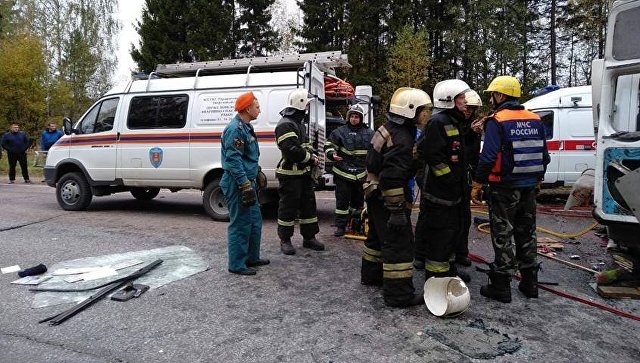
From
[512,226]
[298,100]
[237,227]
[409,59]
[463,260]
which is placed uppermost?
[409,59]

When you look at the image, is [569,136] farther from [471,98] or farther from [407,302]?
[407,302]

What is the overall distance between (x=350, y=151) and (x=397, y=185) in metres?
2.72

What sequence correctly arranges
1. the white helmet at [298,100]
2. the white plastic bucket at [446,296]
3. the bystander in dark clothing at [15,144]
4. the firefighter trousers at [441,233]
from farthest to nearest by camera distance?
the bystander in dark clothing at [15,144], the white helmet at [298,100], the firefighter trousers at [441,233], the white plastic bucket at [446,296]

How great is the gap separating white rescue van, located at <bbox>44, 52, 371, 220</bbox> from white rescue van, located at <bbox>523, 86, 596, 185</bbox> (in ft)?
15.2

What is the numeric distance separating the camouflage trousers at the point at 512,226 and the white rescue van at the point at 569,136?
251 inches

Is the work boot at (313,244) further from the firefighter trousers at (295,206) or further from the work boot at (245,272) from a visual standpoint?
the work boot at (245,272)

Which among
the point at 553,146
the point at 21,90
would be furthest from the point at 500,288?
the point at 21,90

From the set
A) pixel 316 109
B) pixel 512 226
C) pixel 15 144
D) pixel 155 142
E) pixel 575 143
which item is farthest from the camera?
pixel 15 144

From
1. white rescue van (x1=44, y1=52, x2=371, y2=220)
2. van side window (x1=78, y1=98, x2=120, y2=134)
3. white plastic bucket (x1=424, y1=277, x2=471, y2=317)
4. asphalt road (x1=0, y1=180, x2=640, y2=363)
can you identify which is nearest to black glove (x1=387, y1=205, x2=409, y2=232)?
white plastic bucket (x1=424, y1=277, x2=471, y2=317)

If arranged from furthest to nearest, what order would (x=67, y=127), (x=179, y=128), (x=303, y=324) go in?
(x=67, y=127) < (x=179, y=128) < (x=303, y=324)

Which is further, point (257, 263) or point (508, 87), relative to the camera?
point (257, 263)

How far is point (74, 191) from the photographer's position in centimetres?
839

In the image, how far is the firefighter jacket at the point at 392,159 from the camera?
3.74 meters

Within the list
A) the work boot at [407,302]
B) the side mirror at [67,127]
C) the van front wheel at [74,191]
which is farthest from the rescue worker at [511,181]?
the side mirror at [67,127]
